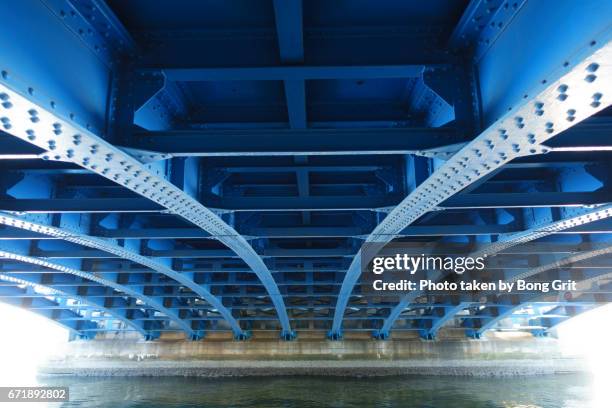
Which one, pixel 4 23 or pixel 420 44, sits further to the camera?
pixel 420 44

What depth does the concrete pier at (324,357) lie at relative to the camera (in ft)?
112

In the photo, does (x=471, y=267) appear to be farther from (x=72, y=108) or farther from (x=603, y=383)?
(x=603, y=383)

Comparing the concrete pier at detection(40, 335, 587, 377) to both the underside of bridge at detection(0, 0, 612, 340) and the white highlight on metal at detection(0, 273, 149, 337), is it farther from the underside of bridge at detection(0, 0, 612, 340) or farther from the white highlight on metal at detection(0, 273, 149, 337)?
the underside of bridge at detection(0, 0, 612, 340)

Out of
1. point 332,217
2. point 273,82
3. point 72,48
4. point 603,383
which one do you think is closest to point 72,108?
point 72,48

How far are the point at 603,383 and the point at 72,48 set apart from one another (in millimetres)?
39645

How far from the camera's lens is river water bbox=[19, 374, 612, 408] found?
2348 cm

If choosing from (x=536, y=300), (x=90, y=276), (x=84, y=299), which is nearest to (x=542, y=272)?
(x=536, y=300)

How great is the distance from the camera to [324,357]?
1344 inches

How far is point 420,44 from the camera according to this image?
5.26m

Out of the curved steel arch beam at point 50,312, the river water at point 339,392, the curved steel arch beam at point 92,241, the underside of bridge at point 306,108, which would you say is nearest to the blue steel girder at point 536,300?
the river water at point 339,392
